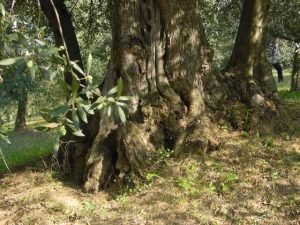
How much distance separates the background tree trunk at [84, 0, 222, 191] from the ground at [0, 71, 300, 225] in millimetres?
290

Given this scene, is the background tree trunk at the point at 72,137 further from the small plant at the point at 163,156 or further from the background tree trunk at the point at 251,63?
the background tree trunk at the point at 251,63

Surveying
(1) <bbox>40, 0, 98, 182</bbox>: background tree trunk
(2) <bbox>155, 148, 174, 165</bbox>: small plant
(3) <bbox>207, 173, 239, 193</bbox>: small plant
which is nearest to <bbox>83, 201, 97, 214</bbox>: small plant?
(1) <bbox>40, 0, 98, 182</bbox>: background tree trunk

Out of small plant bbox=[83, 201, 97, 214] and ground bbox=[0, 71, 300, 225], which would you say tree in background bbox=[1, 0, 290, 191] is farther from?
small plant bbox=[83, 201, 97, 214]

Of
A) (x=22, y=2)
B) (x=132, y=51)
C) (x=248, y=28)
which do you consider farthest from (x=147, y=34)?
(x=22, y=2)

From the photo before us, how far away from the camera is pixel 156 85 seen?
719 centimetres

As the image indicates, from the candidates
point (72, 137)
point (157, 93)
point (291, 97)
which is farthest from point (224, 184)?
point (291, 97)

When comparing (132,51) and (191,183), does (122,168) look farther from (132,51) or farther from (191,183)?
(132,51)

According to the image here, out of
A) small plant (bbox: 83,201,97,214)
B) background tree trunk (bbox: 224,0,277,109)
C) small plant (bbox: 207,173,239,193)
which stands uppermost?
background tree trunk (bbox: 224,0,277,109)

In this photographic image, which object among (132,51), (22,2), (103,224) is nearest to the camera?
(103,224)

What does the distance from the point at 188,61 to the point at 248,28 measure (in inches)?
52.2

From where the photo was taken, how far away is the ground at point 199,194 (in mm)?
5824

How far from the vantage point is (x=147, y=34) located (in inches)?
285

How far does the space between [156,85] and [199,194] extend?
1870mm

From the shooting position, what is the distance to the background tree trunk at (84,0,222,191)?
6945mm
